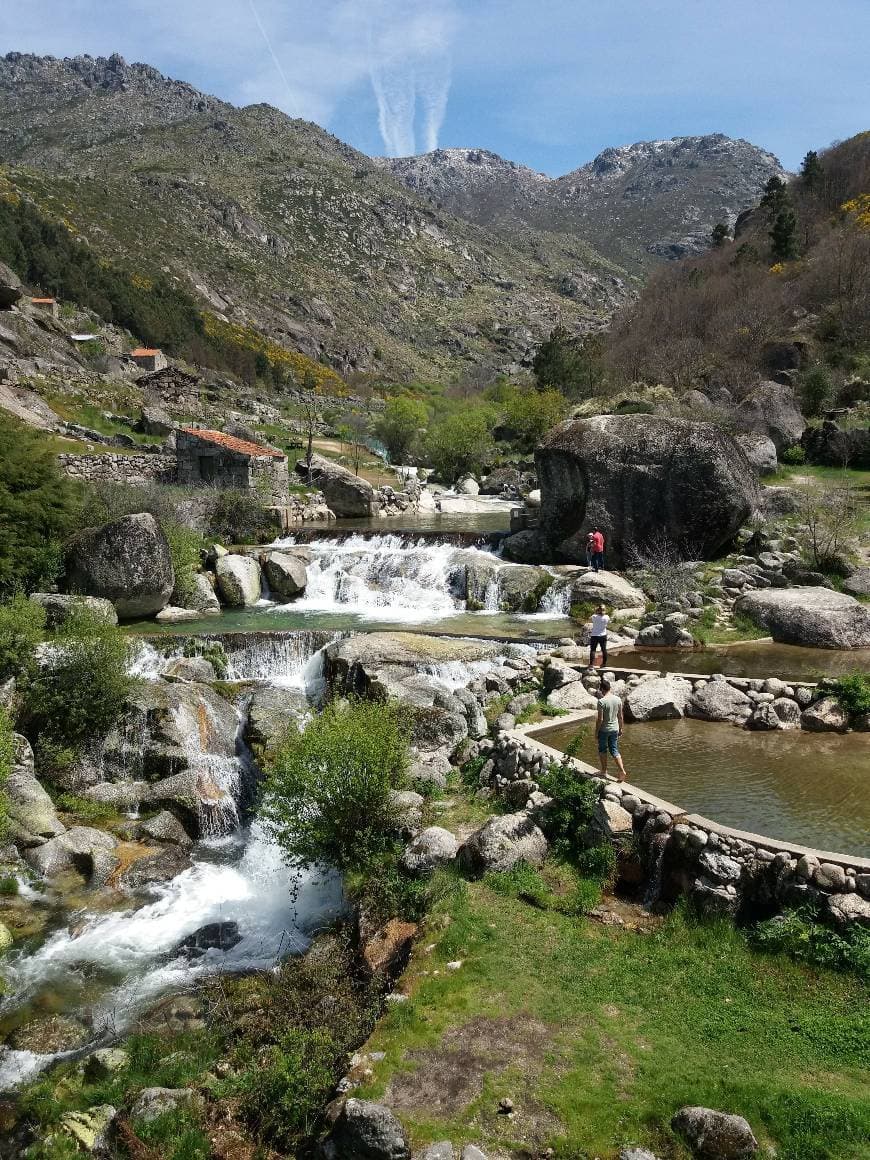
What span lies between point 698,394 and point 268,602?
24571 millimetres

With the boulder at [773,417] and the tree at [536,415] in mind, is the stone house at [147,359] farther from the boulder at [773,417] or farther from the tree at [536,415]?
the boulder at [773,417]

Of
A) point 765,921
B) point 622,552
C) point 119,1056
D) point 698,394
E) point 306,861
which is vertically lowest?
point 119,1056

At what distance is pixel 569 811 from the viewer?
10031 mm

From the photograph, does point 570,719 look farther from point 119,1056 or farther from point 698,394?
point 698,394

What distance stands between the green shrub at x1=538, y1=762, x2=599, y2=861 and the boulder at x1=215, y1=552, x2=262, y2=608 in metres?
16.2

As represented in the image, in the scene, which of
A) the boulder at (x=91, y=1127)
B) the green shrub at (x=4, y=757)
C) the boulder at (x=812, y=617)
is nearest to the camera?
the boulder at (x=91, y=1127)

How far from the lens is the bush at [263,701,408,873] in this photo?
10.3 meters

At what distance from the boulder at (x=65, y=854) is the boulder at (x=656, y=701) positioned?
9725 mm

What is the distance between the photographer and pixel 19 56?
19850 centimetres

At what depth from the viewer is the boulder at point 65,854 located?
11977 millimetres

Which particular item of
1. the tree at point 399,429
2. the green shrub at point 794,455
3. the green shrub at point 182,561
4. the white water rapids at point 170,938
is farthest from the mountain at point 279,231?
the white water rapids at point 170,938

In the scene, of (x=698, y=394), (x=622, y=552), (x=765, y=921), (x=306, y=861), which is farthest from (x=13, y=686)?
(x=698, y=394)

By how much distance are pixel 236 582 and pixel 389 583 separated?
204 inches

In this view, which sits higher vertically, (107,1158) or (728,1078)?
(728,1078)
